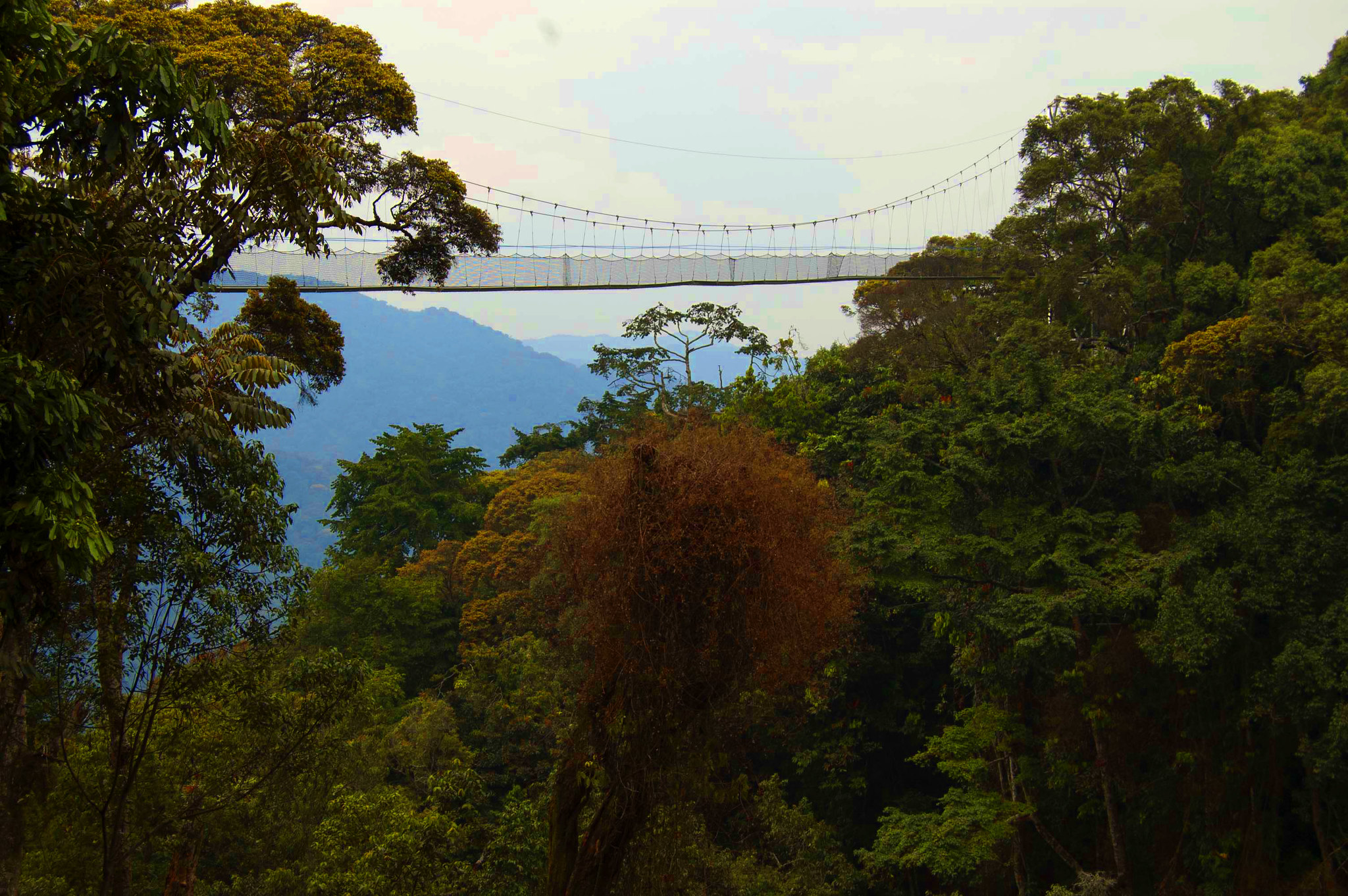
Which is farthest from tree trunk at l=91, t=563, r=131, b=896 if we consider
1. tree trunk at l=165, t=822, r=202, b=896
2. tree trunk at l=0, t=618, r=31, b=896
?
tree trunk at l=165, t=822, r=202, b=896

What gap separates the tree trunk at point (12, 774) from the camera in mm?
5703

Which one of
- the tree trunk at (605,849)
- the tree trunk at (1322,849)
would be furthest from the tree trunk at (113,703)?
the tree trunk at (1322,849)

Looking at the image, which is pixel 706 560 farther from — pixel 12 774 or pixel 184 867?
pixel 184 867

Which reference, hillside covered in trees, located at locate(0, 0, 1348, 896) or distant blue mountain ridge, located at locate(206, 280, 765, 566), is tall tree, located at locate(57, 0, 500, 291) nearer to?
hillside covered in trees, located at locate(0, 0, 1348, 896)

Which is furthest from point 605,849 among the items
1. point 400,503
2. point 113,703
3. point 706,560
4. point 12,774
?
point 400,503

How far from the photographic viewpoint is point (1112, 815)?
496 inches

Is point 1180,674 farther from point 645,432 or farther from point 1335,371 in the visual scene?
point 645,432

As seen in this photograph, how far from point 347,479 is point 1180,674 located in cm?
2211

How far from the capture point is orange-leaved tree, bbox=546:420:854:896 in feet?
18.4

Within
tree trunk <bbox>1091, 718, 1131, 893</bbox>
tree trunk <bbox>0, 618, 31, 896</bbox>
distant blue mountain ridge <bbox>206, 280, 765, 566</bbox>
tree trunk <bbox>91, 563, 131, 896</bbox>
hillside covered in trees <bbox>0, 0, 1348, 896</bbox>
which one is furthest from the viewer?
distant blue mountain ridge <bbox>206, 280, 765, 566</bbox>

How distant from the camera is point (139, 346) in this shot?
468 cm

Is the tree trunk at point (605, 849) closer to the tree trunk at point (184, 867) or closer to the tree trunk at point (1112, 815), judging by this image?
the tree trunk at point (184, 867)

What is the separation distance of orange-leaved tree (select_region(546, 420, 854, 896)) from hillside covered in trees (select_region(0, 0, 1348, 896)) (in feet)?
0.09

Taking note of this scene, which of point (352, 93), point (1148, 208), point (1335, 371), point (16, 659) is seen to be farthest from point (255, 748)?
point (1148, 208)
